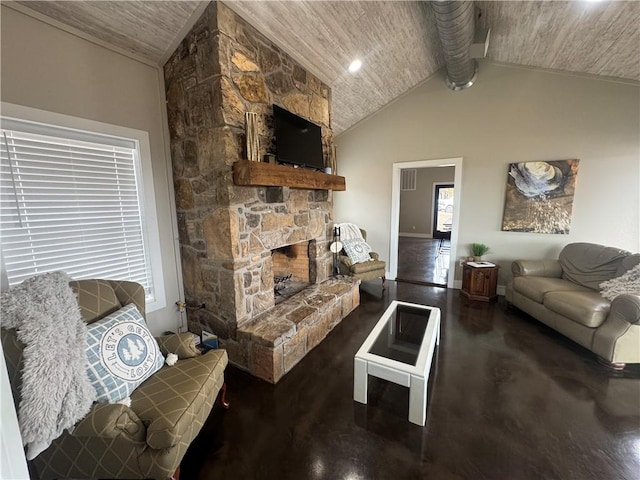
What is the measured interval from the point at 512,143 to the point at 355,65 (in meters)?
2.43

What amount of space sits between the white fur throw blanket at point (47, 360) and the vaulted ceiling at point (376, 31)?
1747mm

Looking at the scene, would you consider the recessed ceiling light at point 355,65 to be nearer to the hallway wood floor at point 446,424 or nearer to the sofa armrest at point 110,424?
the hallway wood floor at point 446,424

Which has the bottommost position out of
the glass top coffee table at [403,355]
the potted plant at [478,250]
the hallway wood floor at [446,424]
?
the hallway wood floor at [446,424]

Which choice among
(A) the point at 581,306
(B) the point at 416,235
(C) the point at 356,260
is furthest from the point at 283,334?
(B) the point at 416,235

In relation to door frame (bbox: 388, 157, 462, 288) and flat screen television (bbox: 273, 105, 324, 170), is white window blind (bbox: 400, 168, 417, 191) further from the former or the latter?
flat screen television (bbox: 273, 105, 324, 170)

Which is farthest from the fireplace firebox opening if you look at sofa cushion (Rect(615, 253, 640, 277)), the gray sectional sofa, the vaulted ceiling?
sofa cushion (Rect(615, 253, 640, 277))

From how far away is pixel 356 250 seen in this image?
13.4ft

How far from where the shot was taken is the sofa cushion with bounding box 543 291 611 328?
90.9 inches

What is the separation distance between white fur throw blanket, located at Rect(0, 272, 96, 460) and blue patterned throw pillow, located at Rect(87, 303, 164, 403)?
0.07 m

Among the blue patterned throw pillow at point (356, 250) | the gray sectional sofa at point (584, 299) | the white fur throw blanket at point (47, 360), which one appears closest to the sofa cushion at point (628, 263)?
the gray sectional sofa at point (584, 299)

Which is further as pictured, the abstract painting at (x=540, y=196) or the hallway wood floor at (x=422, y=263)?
the hallway wood floor at (x=422, y=263)

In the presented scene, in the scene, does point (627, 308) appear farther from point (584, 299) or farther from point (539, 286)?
point (539, 286)

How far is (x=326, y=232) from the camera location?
3512 mm

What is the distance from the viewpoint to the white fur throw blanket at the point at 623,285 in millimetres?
2336
